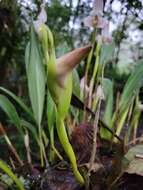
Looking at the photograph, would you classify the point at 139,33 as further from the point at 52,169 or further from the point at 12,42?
the point at 52,169

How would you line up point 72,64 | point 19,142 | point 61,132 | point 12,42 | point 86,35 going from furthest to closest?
point 86,35
point 12,42
point 19,142
point 61,132
point 72,64

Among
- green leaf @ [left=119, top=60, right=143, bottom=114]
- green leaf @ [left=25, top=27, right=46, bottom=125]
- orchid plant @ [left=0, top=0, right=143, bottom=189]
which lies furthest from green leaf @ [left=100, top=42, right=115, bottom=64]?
green leaf @ [left=25, top=27, right=46, bottom=125]

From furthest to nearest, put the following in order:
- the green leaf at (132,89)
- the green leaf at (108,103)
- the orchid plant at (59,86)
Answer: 1. the green leaf at (108,103)
2. the green leaf at (132,89)
3. the orchid plant at (59,86)

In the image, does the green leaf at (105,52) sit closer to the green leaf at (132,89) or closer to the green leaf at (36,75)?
the green leaf at (132,89)

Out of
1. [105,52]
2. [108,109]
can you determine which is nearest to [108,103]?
[108,109]

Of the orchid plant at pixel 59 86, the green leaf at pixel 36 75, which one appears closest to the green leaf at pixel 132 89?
the orchid plant at pixel 59 86

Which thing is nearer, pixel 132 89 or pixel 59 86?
pixel 59 86

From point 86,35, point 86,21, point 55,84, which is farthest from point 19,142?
point 86,35

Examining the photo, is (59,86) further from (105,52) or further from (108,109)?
(108,109)

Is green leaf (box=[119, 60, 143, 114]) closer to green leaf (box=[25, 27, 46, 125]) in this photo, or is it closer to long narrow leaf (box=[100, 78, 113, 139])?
long narrow leaf (box=[100, 78, 113, 139])
